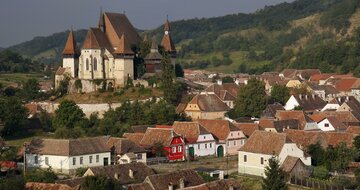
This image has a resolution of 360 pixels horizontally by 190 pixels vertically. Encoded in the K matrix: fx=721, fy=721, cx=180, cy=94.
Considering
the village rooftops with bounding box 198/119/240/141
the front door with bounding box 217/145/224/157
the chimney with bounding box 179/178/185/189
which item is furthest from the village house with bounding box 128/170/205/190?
the village rooftops with bounding box 198/119/240/141

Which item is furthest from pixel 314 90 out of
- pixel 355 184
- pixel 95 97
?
pixel 355 184

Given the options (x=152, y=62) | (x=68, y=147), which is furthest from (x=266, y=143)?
(x=152, y=62)

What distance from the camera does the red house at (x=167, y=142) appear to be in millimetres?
55125

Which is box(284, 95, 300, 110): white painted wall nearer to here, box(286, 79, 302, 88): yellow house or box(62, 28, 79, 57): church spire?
box(286, 79, 302, 88): yellow house

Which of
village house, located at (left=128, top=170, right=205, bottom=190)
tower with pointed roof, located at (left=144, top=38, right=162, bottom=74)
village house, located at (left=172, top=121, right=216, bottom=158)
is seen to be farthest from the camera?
tower with pointed roof, located at (left=144, top=38, right=162, bottom=74)

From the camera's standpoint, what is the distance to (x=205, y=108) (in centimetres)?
7025

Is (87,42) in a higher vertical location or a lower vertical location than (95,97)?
higher

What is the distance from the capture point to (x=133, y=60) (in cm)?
7562

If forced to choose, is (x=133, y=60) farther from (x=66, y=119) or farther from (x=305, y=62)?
(x=305, y=62)

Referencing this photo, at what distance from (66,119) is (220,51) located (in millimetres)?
113800

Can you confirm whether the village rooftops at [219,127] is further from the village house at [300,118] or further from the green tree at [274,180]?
the green tree at [274,180]

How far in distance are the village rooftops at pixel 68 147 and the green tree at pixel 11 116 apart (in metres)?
13.0

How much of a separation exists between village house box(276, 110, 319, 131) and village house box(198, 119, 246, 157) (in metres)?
6.87

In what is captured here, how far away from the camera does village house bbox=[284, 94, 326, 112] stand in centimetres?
7450
